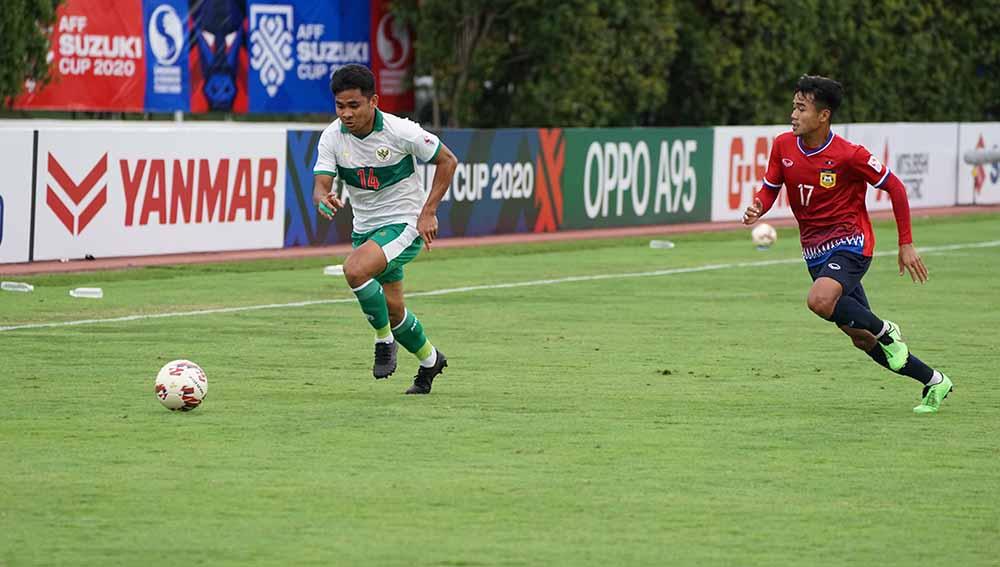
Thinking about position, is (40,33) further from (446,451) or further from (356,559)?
(356,559)

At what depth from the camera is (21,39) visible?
26.2 meters

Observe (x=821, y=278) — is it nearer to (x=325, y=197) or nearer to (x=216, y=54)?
(x=325, y=197)

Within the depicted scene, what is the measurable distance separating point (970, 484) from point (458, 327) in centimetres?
755

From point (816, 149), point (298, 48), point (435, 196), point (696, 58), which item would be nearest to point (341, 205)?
point (435, 196)

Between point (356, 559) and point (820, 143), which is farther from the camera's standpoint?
point (820, 143)

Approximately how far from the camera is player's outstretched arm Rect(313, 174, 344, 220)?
1134 cm

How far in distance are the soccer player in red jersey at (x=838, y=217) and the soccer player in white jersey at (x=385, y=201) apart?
6.41 ft

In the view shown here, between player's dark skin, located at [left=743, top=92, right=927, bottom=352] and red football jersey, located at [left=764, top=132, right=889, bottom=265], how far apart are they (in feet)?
0.34

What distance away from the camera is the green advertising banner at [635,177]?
94.3ft

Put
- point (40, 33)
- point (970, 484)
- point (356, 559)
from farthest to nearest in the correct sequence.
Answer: point (40, 33) < point (970, 484) < point (356, 559)

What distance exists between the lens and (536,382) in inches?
488

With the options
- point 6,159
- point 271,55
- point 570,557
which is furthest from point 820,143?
point 271,55

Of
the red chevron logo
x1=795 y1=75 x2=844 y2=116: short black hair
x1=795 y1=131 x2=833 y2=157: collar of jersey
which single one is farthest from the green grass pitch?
the red chevron logo

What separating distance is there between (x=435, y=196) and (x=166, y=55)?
20.2 m
